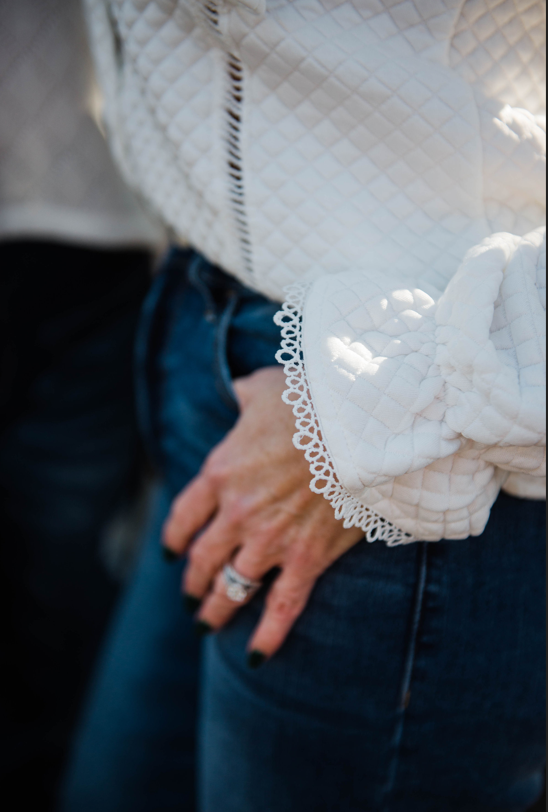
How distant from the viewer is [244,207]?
1.76 ft

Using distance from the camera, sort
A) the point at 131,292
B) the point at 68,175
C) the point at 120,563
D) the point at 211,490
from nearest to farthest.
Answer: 1. the point at 211,490
2. the point at 68,175
3. the point at 131,292
4. the point at 120,563

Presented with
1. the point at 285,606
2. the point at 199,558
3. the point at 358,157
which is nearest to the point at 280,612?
the point at 285,606

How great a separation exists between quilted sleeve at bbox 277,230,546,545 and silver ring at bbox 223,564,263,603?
19 cm

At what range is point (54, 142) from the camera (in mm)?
897

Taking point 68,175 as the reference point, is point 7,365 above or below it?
below

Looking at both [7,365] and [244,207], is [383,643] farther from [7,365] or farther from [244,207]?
[7,365]

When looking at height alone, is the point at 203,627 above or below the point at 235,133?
below

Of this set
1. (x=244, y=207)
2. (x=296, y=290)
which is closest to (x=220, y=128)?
(x=244, y=207)

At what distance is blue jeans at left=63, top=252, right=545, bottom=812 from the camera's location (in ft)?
1.80

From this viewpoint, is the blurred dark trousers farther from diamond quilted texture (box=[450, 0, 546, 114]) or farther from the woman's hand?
diamond quilted texture (box=[450, 0, 546, 114])

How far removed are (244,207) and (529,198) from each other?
0.30m

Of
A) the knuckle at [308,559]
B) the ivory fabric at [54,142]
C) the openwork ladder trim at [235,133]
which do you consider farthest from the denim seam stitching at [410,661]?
the ivory fabric at [54,142]

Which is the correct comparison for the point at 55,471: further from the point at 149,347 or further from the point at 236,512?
the point at 236,512

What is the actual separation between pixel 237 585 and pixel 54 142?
2.76 feet
